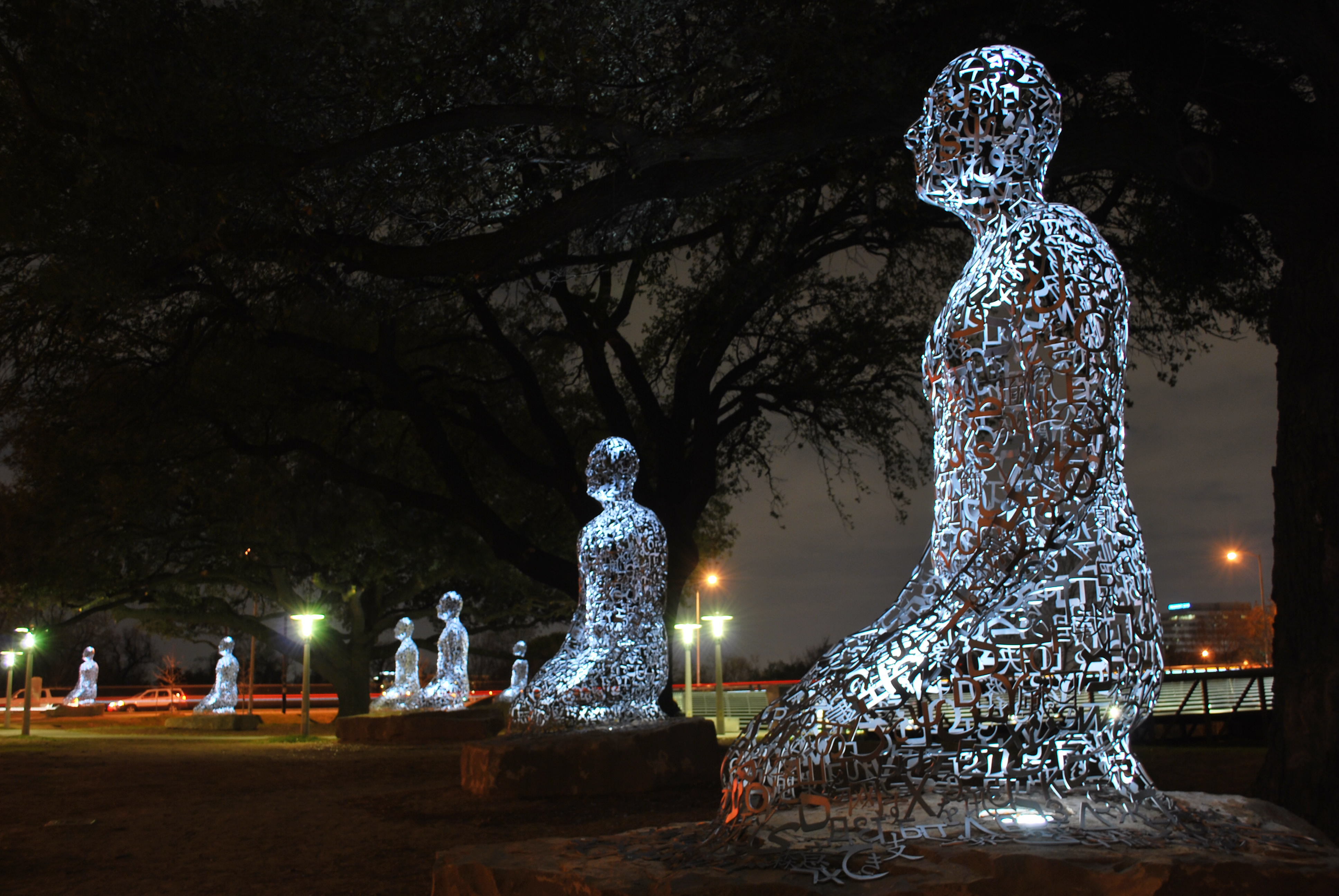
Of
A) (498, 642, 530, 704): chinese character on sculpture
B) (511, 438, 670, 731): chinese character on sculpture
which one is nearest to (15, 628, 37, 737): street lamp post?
(498, 642, 530, 704): chinese character on sculpture

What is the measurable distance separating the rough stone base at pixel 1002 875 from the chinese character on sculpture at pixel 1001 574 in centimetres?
30

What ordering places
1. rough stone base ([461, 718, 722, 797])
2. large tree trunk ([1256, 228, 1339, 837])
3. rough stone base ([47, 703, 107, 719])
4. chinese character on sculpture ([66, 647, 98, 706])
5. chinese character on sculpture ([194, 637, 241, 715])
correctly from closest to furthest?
large tree trunk ([1256, 228, 1339, 837]) → rough stone base ([461, 718, 722, 797]) → chinese character on sculpture ([194, 637, 241, 715]) → rough stone base ([47, 703, 107, 719]) → chinese character on sculpture ([66, 647, 98, 706])

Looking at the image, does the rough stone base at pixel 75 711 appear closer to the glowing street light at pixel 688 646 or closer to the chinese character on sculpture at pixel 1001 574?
the glowing street light at pixel 688 646

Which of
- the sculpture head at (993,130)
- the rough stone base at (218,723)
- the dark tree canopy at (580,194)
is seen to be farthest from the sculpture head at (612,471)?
the rough stone base at (218,723)

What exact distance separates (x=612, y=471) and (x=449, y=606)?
11.6m

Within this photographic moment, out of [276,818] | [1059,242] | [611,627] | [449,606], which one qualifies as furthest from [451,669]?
[1059,242]

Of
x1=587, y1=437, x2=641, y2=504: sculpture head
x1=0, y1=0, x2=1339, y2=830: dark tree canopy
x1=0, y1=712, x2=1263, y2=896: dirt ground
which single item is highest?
x1=0, y1=0, x2=1339, y2=830: dark tree canopy

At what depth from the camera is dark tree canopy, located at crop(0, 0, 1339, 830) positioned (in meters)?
7.14

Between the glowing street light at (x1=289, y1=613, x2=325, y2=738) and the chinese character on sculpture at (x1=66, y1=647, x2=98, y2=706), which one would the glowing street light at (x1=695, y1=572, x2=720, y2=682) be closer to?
the glowing street light at (x1=289, y1=613, x2=325, y2=738)

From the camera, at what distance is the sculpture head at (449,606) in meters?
20.8

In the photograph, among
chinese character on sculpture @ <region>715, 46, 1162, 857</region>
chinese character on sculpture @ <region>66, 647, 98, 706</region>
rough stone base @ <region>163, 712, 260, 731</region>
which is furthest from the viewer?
chinese character on sculpture @ <region>66, 647, 98, 706</region>

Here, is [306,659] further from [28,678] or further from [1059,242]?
[1059,242]

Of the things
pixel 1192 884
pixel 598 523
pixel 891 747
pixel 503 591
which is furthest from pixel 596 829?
pixel 503 591

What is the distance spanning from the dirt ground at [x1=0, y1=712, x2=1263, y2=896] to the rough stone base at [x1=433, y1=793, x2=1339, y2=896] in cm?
224
